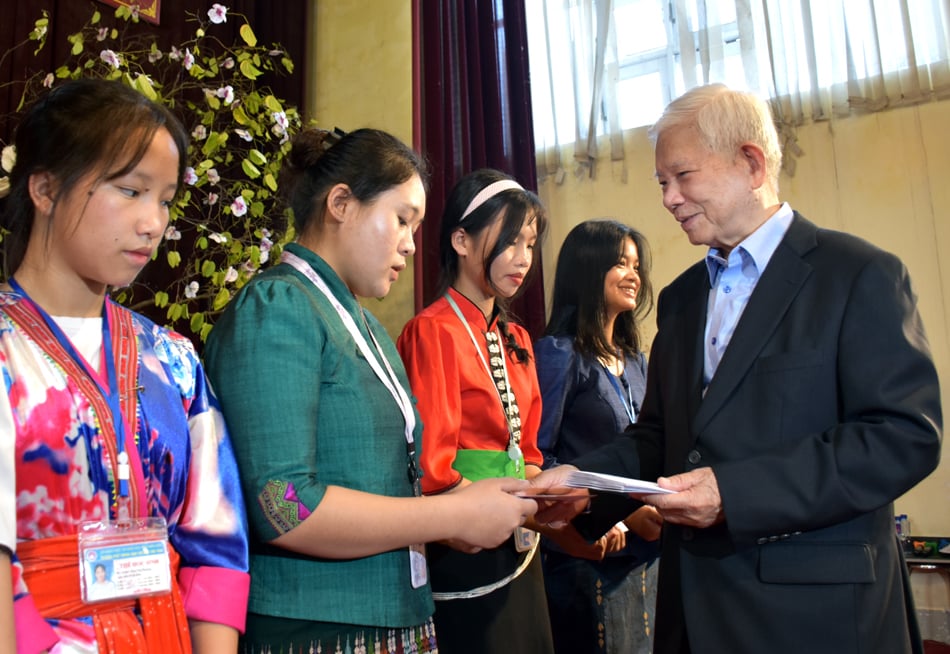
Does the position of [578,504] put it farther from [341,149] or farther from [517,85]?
[517,85]

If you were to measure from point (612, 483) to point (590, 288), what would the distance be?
138 cm

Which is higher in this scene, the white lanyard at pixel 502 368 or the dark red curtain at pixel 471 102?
the dark red curtain at pixel 471 102

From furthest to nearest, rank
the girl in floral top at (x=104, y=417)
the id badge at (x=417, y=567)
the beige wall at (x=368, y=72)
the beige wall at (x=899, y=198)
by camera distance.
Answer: the beige wall at (x=368, y=72)
the beige wall at (x=899, y=198)
the id badge at (x=417, y=567)
the girl in floral top at (x=104, y=417)

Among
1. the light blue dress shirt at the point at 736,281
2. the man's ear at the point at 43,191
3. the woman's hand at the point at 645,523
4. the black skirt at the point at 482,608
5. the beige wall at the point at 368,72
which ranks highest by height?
the beige wall at the point at 368,72

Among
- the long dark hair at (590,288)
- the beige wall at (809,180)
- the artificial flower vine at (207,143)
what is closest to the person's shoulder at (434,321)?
the artificial flower vine at (207,143)

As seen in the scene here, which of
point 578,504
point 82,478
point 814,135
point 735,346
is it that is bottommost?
point 578,504

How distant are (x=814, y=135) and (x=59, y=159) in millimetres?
3302

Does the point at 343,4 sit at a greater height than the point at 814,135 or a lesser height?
greater

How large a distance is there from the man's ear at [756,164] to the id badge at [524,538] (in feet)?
2.84

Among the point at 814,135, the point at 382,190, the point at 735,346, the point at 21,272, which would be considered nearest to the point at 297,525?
the point at 21,272

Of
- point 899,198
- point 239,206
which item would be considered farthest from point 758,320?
point 899,198

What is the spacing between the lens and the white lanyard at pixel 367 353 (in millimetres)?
1390

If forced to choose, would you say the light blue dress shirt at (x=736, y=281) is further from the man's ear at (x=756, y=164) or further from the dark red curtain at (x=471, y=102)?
the dark red curtain at (x=471, y=102)

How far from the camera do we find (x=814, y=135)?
3.62 metres
